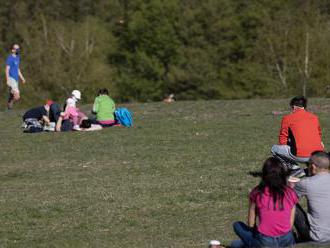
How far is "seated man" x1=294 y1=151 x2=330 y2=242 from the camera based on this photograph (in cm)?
1117

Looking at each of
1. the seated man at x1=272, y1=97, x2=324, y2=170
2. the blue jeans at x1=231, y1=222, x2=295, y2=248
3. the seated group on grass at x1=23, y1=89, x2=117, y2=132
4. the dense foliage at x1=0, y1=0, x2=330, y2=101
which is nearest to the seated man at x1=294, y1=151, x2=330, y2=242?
the blue jeans at x1=231, y1=222, x2=295, y2=248

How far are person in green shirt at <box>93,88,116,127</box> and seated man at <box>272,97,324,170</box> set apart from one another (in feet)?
32.6

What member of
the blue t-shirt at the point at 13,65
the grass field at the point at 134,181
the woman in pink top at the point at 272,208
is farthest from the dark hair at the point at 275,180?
the blue t-shirt at the point at 13,65

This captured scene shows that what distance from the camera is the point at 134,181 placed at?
1727 cm

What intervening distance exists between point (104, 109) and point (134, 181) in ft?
28.5

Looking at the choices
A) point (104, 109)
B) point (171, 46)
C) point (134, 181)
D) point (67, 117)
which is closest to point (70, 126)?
point (67, 117)

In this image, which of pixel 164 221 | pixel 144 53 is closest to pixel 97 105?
pixel 164 221

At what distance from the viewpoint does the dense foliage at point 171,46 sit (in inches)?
2869

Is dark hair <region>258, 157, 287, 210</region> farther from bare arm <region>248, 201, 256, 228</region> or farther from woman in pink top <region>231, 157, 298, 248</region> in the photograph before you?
bare arm <region>248, 201, 256, 228</region>

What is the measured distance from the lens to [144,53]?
7850cm

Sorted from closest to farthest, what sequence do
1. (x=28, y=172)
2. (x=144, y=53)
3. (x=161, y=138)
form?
(x=28, y=172) < (x=161, y=138) < (x=144, y=53)

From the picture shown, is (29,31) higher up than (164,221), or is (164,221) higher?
(29,31)

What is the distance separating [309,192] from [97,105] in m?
14.9

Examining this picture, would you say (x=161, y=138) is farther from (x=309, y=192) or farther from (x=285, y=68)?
(x=285, y=68)
